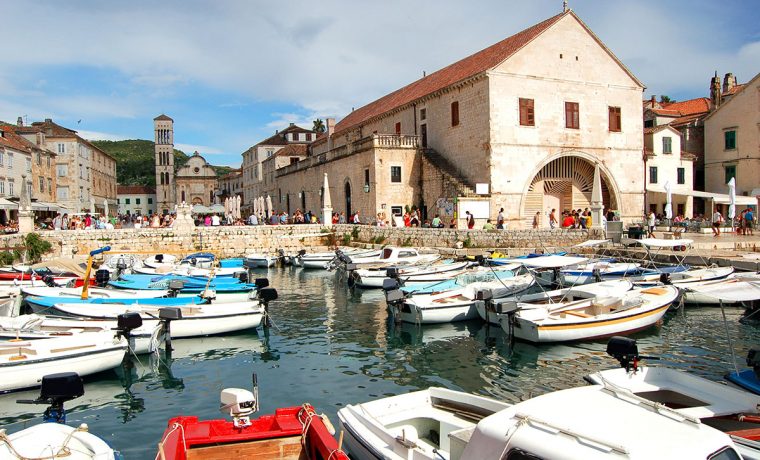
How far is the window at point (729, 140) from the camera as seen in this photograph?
3894 centimetres

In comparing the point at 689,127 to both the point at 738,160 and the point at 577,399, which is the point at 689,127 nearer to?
the point at 738,160

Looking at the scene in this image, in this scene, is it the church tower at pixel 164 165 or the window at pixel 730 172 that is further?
the church tower at pixel 164 165

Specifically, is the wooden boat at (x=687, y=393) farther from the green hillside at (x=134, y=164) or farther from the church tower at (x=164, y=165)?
the green hillside at (x=134, y=164)

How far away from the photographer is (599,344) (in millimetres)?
12945

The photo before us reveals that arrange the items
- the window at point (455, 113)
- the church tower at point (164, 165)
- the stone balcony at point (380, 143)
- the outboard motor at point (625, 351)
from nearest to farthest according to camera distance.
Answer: the outboard motor at point (625, 351) < the window at point (455, 113) < the stone balcony at point (380, 143) < the church tower at point (164, 165)

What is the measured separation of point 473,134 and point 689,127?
2152 centimetres

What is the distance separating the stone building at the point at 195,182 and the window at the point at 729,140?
65298 millimetres

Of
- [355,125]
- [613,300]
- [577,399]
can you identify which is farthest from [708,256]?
[355,125]

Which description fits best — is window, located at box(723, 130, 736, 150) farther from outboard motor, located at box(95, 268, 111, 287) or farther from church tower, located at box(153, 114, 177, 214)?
church tower, located at box(153, 114, 177, 214)

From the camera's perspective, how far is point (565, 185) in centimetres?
3253

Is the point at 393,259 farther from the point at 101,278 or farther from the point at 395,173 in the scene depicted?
the point at 101,278

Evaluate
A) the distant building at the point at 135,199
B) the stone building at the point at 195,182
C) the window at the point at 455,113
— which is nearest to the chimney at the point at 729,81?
the window at the point at 455,113

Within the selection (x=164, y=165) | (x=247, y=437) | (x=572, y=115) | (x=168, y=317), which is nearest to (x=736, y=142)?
(x=572, y=115)

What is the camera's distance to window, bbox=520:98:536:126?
30453 mm
